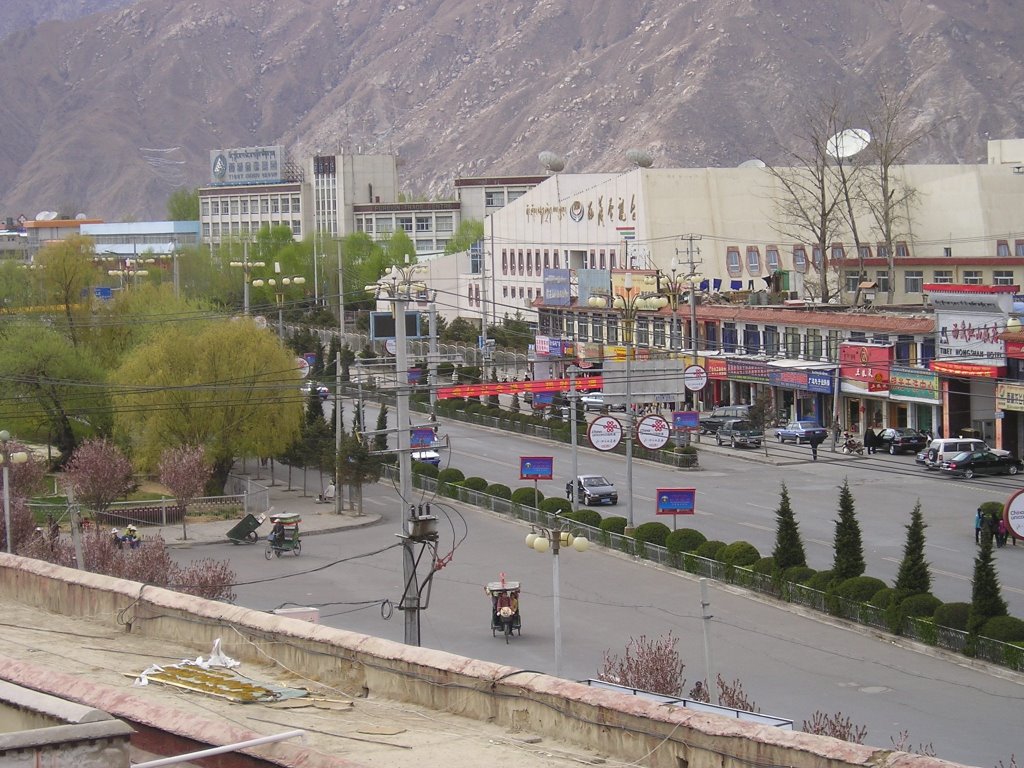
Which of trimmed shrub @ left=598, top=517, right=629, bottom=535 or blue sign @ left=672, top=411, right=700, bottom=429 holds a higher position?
blue sign @ left=672, top=411, right=700, bottom=429

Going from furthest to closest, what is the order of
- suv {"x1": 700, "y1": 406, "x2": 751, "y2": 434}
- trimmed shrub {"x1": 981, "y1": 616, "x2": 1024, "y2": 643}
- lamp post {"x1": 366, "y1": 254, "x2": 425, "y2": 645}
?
1. suv {"x1": 700, "y1": 406, "x2": 751, "y2": 434}
2. trimmed shrub {"x1": 981, "y1": 616, "x2": 1024, "y2": 643}
3. lamp post {"x1": 366, "y1": 254, "x2": 425, "y2": 645}

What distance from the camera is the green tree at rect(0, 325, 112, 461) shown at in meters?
55.0

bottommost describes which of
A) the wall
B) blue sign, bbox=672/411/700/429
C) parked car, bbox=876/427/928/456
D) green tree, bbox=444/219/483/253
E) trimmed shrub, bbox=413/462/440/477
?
trimmed shrub, bbox=413/462/440/477

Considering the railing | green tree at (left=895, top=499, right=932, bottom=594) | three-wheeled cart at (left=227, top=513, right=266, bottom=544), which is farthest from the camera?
three-wheeled cart at (left=227, top=513, right=266, bottom=544)

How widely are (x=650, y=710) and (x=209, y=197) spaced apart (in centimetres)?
15347

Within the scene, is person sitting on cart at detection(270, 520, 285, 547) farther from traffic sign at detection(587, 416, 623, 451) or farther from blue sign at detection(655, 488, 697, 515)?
blue sign at detection(655, 488, 697, 515)

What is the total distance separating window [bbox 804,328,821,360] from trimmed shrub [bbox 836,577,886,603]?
3367 centimetres

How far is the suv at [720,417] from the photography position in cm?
6040

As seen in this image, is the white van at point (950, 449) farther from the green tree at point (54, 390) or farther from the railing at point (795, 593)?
the green tree at point (54, 390)

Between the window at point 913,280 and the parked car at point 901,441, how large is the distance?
20.5m

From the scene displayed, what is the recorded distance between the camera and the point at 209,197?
15900cm

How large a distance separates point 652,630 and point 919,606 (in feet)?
17.0

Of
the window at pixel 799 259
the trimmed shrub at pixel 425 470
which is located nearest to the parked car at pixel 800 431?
the trimmed shrub at pixel 425 470

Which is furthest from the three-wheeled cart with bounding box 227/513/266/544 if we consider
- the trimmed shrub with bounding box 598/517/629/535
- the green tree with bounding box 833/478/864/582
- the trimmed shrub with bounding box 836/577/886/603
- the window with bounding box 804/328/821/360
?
the window with bounding box 804/328/821/360
